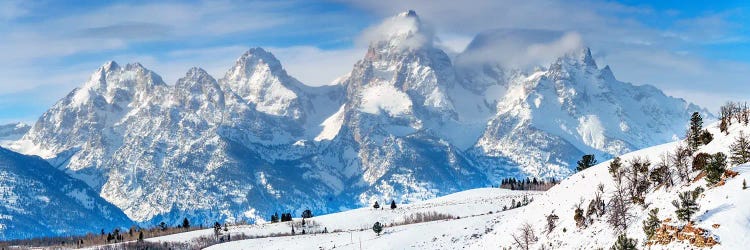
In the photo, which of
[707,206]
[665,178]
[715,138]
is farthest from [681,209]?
[715,138]

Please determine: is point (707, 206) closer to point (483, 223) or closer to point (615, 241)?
point (615, 241)

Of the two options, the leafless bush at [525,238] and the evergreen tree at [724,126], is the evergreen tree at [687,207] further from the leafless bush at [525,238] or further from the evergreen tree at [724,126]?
the leafless bush at [525,238]

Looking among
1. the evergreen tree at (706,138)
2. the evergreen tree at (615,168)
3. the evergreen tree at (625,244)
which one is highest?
the evergreen tree at (706,138)

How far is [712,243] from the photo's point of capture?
2434 inches

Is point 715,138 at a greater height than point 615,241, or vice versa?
point 715,138

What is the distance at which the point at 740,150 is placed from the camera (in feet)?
252

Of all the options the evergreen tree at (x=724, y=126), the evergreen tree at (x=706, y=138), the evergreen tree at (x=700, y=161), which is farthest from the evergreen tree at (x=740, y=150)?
the evergreen tree at (x=706, y=138)

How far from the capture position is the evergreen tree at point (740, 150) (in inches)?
2943

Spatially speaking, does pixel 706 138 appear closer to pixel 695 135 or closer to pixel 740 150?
pixel 695 135

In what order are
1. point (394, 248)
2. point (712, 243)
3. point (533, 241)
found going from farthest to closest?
point (394, 248), point (533, 241), point (712, 243)

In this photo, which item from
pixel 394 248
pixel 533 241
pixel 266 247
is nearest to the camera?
pixel 533 241

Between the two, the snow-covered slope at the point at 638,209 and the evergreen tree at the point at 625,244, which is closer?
the snow-covered slope at the point at 638,209

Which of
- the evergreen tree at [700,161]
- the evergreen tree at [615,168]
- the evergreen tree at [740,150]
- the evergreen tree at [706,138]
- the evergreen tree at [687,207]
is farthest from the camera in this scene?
the evergreen tree at [615,168]

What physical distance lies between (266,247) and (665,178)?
413 ft
